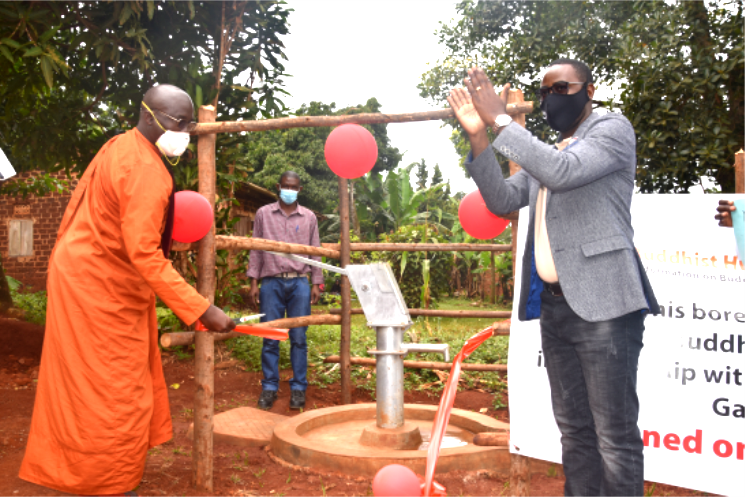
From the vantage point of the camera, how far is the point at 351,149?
3.49 m

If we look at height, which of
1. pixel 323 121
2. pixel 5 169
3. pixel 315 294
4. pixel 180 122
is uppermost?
pixel 323 121

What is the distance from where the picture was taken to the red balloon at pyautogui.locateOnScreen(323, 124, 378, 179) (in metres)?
3.48

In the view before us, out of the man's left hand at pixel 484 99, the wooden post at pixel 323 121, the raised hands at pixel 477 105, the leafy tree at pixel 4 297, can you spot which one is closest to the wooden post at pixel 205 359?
the wooden post at pixel 323 121

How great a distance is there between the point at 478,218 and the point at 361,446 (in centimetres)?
154

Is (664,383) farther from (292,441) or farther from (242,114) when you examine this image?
(242,114)

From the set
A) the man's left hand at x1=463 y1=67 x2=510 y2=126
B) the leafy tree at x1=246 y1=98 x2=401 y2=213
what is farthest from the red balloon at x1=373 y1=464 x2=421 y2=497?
the leafy tree at x1=246 y1=98 x2=401 y2=213

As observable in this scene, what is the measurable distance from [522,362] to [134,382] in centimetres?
179

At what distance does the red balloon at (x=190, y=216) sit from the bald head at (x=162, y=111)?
391mm

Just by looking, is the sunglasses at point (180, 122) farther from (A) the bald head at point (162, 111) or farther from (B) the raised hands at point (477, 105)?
(B) the raised hands at point (477, 105)

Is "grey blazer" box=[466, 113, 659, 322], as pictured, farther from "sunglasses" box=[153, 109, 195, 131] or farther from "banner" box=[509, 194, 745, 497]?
"sunglasses" box=[153, 109, 195, 131]

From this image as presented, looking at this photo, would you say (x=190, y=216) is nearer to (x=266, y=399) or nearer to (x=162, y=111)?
(x=162, y=111)

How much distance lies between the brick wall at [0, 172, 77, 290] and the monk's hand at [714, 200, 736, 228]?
47.6ft

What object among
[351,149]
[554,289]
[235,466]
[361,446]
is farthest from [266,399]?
[554,289]

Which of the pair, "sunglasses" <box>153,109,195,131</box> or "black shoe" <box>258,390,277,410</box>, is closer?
"sunglasses" <box>153,109,195,131</box>
